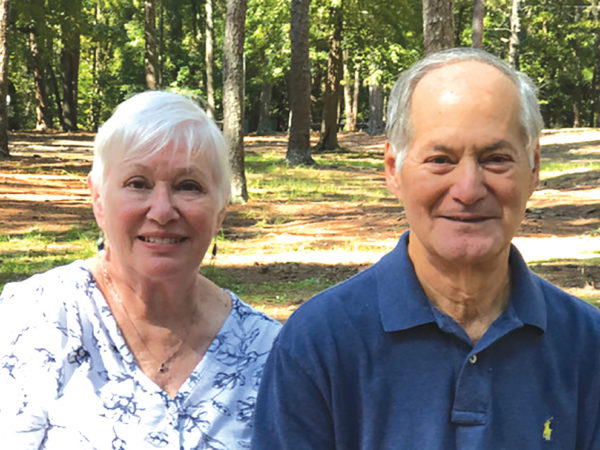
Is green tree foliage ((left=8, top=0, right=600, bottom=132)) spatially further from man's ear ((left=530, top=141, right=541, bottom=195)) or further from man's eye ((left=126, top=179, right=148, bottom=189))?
man's ear ((left=530, top=141, right=541, bottom=195))

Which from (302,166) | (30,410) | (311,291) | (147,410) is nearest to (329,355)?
(147,410)

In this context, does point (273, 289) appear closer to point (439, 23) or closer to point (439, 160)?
point (439, 23)

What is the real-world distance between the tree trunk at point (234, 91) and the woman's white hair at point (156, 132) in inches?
465

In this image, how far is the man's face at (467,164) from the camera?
6.88 ft

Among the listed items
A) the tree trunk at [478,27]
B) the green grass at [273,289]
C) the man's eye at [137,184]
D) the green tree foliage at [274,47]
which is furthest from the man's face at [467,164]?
the green tree foliage at [274,47]

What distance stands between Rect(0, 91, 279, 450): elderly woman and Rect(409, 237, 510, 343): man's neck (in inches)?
38.7

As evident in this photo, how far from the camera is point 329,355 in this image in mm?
2045

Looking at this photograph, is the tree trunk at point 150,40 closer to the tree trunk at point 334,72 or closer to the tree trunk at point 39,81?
the tree trunk at point 334,72

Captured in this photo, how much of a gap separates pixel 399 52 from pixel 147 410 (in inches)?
1098

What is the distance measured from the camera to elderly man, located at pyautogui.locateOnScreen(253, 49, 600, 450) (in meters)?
2.04

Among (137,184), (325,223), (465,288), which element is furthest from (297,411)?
(325,223)

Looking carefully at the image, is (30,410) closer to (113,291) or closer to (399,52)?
(113,291)

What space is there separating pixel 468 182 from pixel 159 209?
1.14m

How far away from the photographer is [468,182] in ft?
6.85
